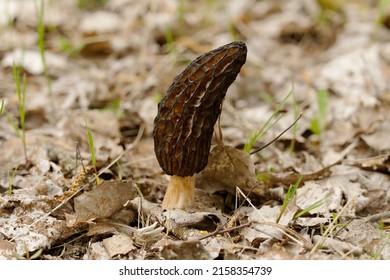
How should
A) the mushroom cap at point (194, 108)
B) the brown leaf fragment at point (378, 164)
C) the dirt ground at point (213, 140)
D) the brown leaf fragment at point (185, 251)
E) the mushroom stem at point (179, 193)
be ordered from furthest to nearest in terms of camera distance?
the brown leaf fragment at point (378, 164) → the mushroom stem at point (179, 193) → the mushroom cap at point (194, 108) → the dirt ground at point (213, 140) → the brown leaf fragment at point (185, 251)

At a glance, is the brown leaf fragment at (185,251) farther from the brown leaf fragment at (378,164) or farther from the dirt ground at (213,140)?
the brown leaf fragment at (378,164)

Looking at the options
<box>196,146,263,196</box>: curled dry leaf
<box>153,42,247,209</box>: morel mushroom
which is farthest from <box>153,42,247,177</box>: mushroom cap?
<box>196,146,263,196</box>: curled dry leaf

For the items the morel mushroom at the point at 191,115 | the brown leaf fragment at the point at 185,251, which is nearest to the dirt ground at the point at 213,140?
the brown leaf fragment at the point at 185,251

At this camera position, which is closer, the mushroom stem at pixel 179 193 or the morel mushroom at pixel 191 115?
the morel mushroom at pixel 191 115

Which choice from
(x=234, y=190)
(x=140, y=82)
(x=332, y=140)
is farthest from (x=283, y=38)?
(x=234, y=190)

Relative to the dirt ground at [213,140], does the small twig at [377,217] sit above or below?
below

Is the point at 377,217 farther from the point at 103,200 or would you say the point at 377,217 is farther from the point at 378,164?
the point at 103,200

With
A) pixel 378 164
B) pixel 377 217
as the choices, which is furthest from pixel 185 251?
pixel 378 164
